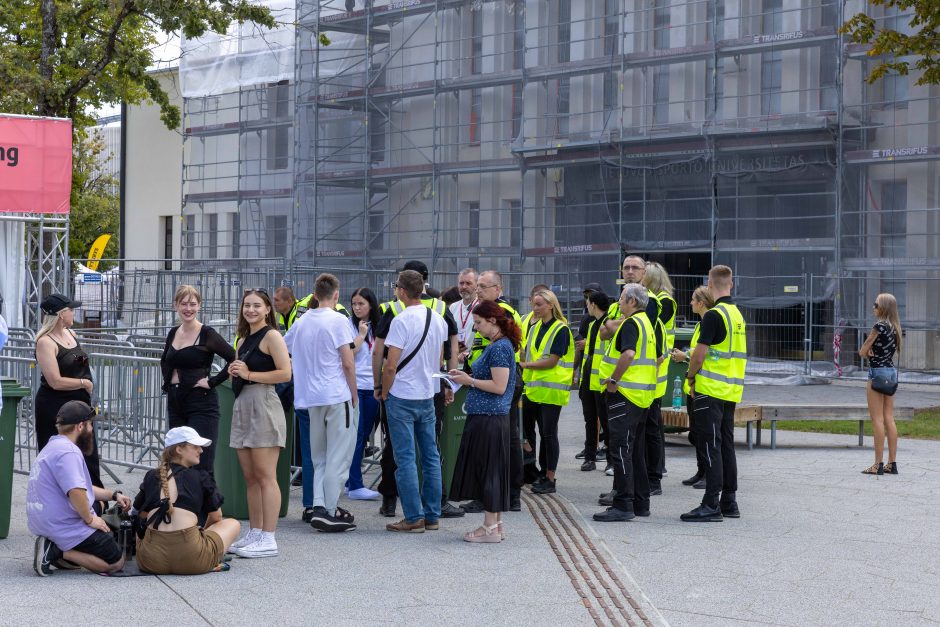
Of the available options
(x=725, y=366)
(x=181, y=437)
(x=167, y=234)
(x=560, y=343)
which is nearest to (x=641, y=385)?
(x=725, y=366)

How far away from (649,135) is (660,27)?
236cm

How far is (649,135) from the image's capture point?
960 inches

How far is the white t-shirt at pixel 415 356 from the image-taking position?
848 cm

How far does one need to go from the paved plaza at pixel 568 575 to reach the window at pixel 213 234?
91.4 feet

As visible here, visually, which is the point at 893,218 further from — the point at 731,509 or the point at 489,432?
the point at 489,432

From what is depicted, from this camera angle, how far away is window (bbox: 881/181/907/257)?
2280cm

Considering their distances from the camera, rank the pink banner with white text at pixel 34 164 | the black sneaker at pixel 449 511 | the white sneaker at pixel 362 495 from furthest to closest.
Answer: the pink banner with white text at pixel 34 164 < the white sneaker at pixel 362 495 < the black sneaker at pixel 449 511

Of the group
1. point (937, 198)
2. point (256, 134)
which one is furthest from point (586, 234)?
point (256, 134)

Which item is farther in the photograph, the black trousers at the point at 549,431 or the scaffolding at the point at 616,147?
the scaffolding at the point at 616,147

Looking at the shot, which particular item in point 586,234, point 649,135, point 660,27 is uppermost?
point 660,27

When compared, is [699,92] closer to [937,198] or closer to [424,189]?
[937,198]

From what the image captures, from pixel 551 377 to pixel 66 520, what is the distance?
444 centimetres

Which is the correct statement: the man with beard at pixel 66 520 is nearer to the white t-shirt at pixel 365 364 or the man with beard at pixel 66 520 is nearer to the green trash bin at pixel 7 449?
the green trash bin at pixel 7 449

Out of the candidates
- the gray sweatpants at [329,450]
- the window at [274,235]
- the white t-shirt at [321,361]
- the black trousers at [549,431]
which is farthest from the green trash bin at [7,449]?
the window at [274,235]
